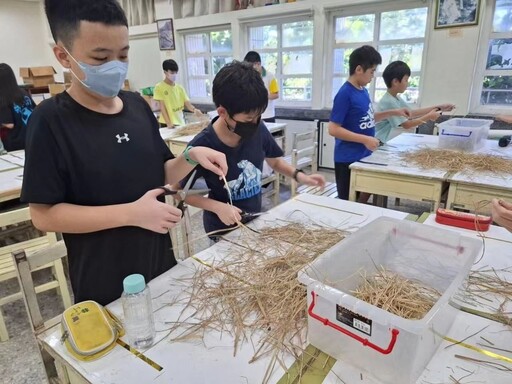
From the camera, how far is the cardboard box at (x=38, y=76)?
745 centimetres

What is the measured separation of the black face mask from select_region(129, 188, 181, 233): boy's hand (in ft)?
2.18

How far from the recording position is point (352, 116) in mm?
2738

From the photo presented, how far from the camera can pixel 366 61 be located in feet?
8.57

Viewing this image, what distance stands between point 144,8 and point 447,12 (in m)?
5.86

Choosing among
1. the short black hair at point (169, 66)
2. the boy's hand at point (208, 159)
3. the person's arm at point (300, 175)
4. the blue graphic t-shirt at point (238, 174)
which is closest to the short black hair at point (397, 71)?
the person's arm at point (300, 175)

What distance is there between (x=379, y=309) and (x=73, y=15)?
42.1 inches

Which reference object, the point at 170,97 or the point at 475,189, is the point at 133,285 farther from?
the point at 170,97

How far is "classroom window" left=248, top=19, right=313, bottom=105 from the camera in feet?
18.7

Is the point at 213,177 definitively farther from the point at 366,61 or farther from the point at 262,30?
the point at 262,30

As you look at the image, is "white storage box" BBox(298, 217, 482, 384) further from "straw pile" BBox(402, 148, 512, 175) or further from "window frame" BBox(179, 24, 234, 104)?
"window frame" BBox(179, 24, 234, 104)

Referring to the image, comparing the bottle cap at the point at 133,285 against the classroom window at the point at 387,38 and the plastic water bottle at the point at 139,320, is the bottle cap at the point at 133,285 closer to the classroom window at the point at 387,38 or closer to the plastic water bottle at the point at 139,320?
the plastic water bottle at the point at 139,320

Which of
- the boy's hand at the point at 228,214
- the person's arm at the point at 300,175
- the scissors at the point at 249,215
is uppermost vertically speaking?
the person's arm at the point at 300,175

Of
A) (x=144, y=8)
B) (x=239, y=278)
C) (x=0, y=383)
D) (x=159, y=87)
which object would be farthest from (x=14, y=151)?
(x=144, y=8)

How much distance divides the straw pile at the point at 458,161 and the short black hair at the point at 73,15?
2311 mm
